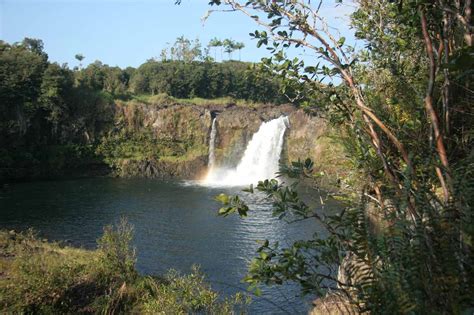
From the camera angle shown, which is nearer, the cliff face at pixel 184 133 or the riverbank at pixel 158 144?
the riverbank at pixel 158 144

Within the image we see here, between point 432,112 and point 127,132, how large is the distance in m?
47.4

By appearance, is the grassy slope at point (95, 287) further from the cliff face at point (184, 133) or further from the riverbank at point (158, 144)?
the cliff face at point (184, 133)

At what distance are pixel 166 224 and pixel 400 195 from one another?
21.9 m

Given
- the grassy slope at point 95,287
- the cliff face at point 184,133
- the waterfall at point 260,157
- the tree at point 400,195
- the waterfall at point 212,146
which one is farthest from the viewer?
the waterfall at point 212,146

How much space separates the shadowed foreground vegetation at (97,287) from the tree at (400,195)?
7003 millimetres

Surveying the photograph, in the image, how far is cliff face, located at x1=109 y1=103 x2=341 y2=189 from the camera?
4291 cm

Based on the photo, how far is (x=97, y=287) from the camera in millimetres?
13086

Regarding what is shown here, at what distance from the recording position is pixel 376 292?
80.4 inches

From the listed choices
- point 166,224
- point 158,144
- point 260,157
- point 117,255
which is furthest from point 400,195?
point 158,144

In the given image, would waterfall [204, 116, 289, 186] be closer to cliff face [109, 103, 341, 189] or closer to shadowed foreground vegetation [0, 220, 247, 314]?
cliff face [109, 103, 341, 189]

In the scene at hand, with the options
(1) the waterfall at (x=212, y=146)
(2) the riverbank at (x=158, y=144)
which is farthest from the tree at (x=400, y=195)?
(1) the waterfall at (x=212, y=146)

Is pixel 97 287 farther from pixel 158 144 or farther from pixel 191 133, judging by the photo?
pixel 158 144

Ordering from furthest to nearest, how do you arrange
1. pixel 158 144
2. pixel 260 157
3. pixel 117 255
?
pixel 158 144
pixel 260 157
pixel 117 255

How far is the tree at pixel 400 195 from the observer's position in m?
1.93
